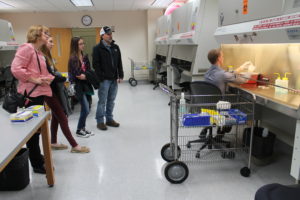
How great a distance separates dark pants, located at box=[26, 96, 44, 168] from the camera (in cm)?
233

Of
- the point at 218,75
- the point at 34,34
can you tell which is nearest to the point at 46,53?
the point at 34,34

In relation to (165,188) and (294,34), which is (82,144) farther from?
(294,34)

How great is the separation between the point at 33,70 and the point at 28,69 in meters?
0.04

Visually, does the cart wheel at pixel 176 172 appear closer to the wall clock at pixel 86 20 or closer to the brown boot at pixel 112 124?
the brown boot at pixel 112 124

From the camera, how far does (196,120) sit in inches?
89.7

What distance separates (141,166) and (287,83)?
74.7 inches

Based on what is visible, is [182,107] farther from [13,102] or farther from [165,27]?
[165,27]

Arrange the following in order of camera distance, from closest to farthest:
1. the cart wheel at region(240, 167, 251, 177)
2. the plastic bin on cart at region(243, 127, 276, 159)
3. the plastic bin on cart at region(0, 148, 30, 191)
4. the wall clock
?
1. the plastic bin on cart at region(0, 148, 30, 191)
2. the cart wheel at region(240, 167, 251, 177)
3. the plastic bin on cart at region(243, 127, 276, 159)
4. the wall clock

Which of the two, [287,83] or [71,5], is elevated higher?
[71,5]

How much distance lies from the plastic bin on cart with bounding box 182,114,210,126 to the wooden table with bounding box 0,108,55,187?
1.29 m

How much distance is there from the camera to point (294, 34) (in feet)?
6.25

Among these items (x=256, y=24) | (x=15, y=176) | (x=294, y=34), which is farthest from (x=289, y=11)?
(x=15, y=176)

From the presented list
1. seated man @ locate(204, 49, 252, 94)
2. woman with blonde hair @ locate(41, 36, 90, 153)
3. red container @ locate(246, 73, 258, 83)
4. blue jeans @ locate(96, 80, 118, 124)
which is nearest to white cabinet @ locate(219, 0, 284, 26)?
seated man @ locate(204, 49, 252, 94)

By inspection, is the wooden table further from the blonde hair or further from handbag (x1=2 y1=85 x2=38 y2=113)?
the blonde hair
